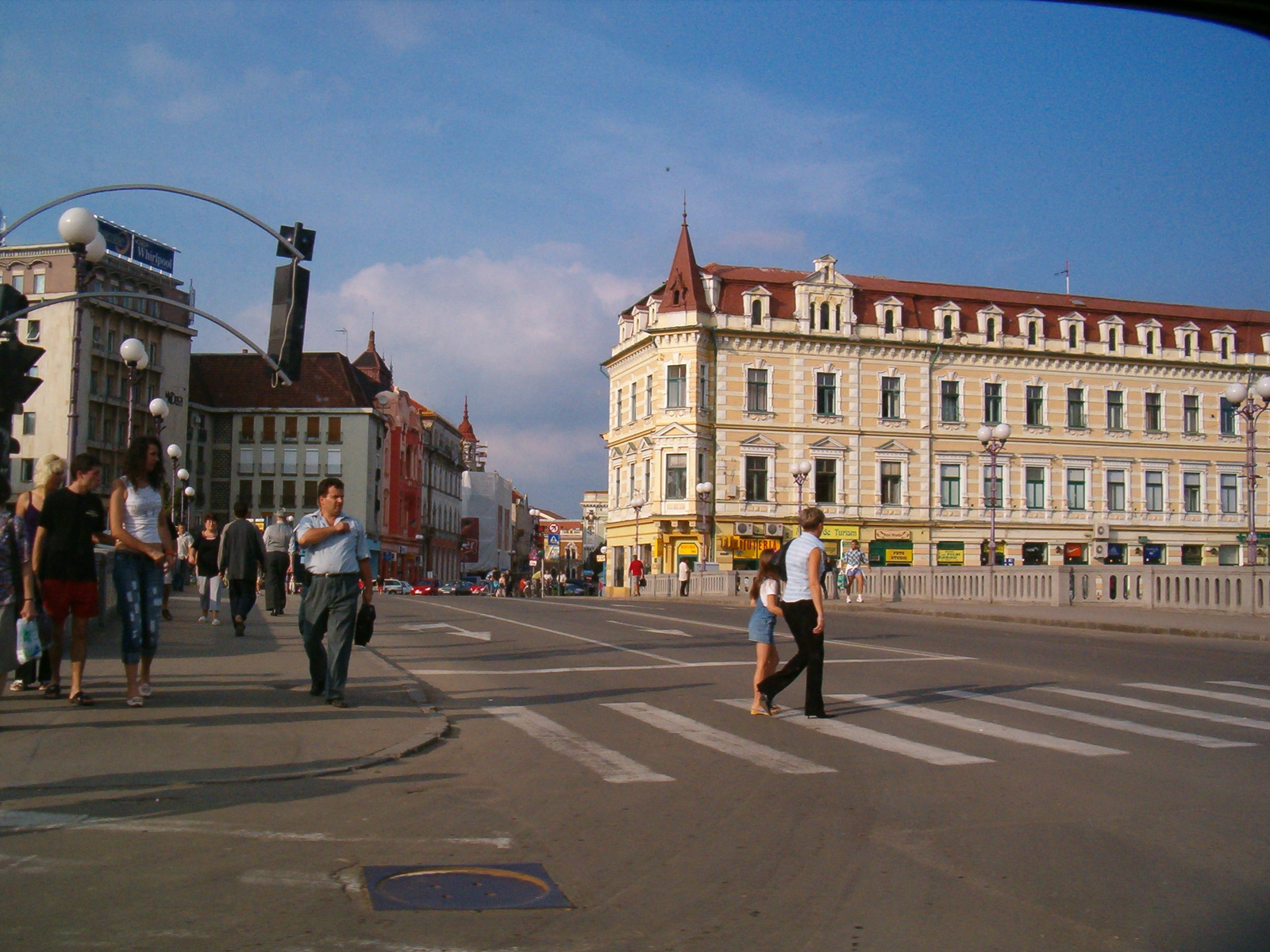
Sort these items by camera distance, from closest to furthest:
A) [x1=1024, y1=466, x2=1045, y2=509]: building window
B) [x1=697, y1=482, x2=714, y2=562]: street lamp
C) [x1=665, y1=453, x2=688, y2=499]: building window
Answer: [x1=697, y1=482, x2=714, y2=562]: street lamp → [x1=665, y1=453, x2=688, y2=499]: building window → [x1=1024, y1=466, x2=1045, y2=509]: building window

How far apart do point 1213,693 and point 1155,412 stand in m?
58.0

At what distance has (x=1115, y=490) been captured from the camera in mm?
63500

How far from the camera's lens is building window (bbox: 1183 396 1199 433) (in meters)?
65.4

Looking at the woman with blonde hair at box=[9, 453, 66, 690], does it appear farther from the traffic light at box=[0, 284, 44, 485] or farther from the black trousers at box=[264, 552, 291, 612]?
the black trousers at box=[264, 552, 291, 612]

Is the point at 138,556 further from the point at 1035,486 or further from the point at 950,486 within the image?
the point at 1035,486

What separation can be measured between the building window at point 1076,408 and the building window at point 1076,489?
256cm

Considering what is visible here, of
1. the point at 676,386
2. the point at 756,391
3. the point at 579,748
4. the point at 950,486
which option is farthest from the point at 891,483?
the point at 579,748

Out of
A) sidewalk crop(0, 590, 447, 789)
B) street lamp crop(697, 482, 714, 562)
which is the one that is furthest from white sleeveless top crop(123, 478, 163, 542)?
street lamp crop(697, 482, 714, 562)

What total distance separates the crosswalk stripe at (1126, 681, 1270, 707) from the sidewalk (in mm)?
7662

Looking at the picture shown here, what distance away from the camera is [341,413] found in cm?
9569

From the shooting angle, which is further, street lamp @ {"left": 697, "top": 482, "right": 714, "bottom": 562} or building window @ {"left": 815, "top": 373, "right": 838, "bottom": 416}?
building window @ {"left": 815, "top": 373, "right": 838, "bottom": 416}

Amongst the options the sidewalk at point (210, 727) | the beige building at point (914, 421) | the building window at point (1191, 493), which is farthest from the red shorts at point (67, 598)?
the building window at point (1191, 493)

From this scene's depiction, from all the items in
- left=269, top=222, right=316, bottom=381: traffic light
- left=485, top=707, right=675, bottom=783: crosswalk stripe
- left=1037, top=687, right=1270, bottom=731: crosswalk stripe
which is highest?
left=269, top=222, right=316, bottom=381: traffic light

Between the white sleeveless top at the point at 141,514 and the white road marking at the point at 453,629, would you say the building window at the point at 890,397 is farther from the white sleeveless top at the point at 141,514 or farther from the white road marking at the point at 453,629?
the white sleeveless top at the point at 141,514
